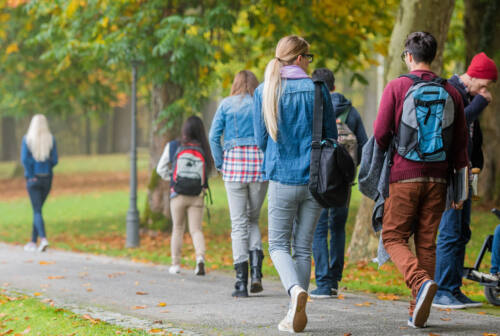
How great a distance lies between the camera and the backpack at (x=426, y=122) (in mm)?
4918

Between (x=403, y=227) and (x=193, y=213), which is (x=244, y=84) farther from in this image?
(x=403, y=227)

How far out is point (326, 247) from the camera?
669cm

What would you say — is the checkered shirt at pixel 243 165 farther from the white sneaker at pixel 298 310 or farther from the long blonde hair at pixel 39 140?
the long blonde hair at pixel 39 140

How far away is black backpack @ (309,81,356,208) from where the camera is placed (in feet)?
16.7

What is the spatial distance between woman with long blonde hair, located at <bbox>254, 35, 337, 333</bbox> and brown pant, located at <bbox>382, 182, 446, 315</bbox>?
0.56m

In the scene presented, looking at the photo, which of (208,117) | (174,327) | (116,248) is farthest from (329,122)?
(208,117)

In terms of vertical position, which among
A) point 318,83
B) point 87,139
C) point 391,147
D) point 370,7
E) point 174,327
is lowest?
point 87,139

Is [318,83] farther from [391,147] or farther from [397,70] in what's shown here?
[397,70]

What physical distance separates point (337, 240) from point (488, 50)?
10.2 meters

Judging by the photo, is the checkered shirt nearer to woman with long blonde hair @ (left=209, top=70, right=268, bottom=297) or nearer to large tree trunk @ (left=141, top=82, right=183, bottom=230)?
woman with long blonde hair @ (left=209, top=70, right=268, bottom=297)

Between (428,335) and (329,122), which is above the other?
(329,122)

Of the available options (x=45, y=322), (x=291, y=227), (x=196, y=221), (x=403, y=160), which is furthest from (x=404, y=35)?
(x=45, y=322)

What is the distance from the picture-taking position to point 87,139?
48.2 meters

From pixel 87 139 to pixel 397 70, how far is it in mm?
41092
